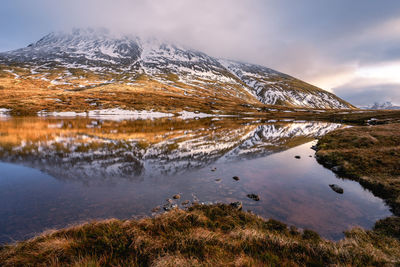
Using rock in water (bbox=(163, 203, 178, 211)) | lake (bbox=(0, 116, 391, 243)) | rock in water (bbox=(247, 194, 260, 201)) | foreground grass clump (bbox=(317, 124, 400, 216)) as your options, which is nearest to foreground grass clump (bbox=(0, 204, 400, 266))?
rock in water (bbox=(163, 203, 178, 211))

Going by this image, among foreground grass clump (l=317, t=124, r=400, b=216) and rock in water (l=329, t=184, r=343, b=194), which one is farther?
rock in water (l=329, t=184, r=343, b=194)

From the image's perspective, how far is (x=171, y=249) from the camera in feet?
21.1

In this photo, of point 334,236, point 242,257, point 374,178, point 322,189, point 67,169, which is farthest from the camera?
point 67,169

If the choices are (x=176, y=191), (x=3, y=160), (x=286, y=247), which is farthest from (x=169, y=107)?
(x=286, y=247)

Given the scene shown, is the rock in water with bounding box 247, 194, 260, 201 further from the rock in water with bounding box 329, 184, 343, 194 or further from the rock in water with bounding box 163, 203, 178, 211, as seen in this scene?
the rock in water with bounding box 329, 184, 343, 194

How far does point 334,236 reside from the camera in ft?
33.2

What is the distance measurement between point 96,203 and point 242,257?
1085 centimetres

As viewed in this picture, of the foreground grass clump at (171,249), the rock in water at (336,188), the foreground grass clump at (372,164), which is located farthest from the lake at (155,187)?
the foreground grass clump at (171,249)

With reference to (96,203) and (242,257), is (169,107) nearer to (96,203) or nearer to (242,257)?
(96,203)

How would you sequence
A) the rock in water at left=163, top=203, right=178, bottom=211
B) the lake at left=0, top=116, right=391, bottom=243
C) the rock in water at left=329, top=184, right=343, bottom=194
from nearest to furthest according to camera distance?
the lake at left=0, top=116, right=391, bottom=243, the rock in water at left=163, top=203, right=178, bottom=211, the rock in water at left=329, top=184, right=343, bottom=194

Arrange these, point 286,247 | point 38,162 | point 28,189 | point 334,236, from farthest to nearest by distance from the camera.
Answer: point 38,162 → point 28,189 → point 334,236 → point 286,247

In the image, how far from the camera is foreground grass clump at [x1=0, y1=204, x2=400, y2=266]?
5.63 meters

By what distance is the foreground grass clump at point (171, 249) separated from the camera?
563 centimetres

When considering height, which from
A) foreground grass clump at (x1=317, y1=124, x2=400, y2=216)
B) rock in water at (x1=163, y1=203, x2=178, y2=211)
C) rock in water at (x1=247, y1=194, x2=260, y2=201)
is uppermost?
foreground grass clump at (x1=317, y1=124, x2=400, y2=216)
